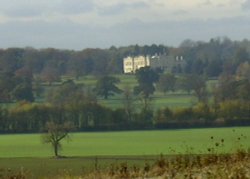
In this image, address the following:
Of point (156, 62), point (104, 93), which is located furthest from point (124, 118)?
point (156, 62)

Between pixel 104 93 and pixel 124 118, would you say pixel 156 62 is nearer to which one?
pixel 104 93

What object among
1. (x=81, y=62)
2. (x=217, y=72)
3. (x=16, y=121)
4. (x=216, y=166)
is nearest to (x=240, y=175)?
(x=216, y=166)

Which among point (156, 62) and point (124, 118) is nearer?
point (124, 118)

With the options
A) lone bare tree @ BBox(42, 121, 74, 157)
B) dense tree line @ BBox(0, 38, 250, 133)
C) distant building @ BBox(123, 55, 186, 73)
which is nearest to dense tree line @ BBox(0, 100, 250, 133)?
dense tree line @ BBox(0, 38, 250, 133)

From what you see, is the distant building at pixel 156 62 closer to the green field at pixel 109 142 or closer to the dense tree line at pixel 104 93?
the dense tree line at pixel 104 93

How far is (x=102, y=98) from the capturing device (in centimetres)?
9150

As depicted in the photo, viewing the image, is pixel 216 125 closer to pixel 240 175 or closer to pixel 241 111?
pixel 241 111

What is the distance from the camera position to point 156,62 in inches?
5999

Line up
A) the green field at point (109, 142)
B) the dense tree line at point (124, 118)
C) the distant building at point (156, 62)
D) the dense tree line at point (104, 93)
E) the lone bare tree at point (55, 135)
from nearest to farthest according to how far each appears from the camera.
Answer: the green field at point (109, 142)
the lone bare tree at point (55, 135)
the dense tree line at point (124, 118)
the dense tree line at point (104, 93)
the distant building at point (156, 62)

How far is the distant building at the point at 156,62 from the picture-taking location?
14300 centimetres

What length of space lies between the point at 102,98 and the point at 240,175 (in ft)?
275

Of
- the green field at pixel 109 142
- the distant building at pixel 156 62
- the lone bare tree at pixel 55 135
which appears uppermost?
the distant building at pixel 156 62

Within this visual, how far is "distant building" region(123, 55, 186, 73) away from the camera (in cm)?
14300

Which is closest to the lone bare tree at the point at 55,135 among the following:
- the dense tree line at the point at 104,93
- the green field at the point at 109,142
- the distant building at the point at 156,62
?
the green field at the point at 109,142
